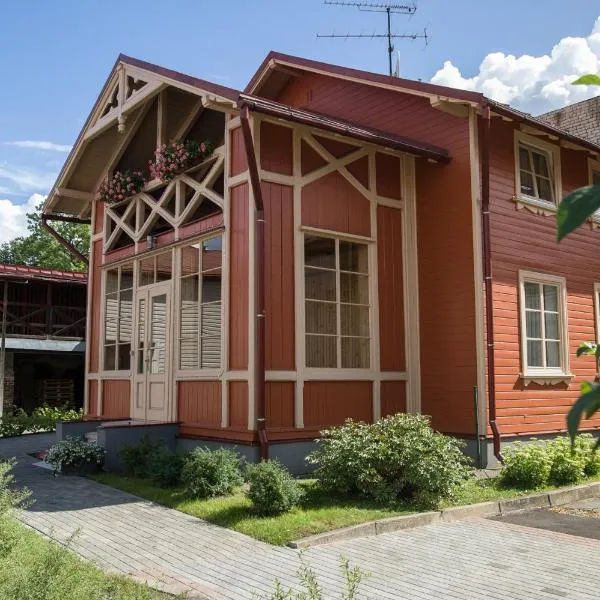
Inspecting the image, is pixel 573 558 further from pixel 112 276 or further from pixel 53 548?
pixel 112 276

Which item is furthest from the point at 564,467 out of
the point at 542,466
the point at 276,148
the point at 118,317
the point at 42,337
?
the point at 42,337

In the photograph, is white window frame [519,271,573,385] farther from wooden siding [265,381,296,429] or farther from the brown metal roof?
wooden siding [265,381,296,429]

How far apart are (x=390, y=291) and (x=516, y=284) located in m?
1.98

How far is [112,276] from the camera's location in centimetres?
1350

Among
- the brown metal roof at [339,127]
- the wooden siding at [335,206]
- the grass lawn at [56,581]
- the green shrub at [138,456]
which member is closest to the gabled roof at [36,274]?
the green shrub at [138,456]

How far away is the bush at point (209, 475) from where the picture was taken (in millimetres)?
8203

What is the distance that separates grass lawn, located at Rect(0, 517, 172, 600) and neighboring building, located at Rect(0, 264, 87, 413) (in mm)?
16525

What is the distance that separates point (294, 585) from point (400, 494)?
2.99 meters

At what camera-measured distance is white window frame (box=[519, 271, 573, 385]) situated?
36.0 feet

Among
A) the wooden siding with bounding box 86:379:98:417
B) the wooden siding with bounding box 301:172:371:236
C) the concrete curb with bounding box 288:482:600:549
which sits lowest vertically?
the concrete curb with bounding box 288:482:600:549

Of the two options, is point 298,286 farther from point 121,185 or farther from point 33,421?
point 33,421

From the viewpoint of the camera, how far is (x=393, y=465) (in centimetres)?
796

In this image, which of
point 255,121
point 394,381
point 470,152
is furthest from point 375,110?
point 394,381

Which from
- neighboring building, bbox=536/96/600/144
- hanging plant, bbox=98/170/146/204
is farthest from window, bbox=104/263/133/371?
neighboring building, bbox=536/96/600/144
